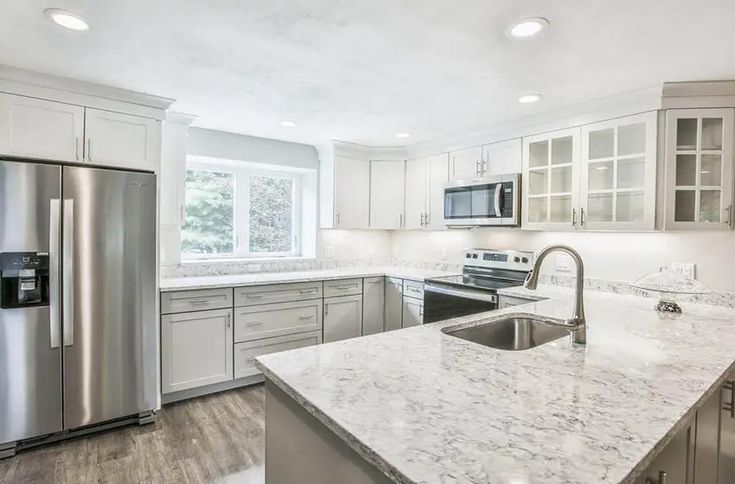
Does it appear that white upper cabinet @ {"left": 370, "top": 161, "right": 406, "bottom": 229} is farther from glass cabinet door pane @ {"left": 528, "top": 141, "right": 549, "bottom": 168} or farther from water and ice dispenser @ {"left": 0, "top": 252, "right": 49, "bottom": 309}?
water and ice dispenser @ {"left": 0, "top": 252, "right": 49, "bottom": 309}

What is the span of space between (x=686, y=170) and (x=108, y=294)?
12.2ft

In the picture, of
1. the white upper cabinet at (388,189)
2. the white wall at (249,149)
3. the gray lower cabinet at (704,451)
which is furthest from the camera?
the white upper cabinet at (388,189)

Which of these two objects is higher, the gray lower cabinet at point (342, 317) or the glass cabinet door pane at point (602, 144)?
the glass cabinet door pane at point (602, 144)

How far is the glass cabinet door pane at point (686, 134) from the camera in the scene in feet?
7.89

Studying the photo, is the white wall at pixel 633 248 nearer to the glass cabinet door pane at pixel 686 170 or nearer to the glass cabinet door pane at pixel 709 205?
the glass cabinet door pane at pixel 709 205

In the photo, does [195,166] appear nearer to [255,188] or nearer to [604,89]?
[255,188]

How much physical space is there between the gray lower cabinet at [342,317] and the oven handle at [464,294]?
76 cm

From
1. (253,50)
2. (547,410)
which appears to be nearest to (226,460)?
(547,410)

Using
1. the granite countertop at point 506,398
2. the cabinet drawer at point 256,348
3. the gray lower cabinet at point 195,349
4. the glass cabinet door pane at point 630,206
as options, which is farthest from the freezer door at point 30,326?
the glass cabinet door pane at point 630,206

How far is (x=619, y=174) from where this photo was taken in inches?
104

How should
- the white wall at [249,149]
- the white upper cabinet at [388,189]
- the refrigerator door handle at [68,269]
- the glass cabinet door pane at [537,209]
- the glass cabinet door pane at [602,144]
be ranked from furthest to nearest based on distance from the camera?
the white upper cabinet at [388,189] < the white wall at [249,149] < the glass cabinet door pane at [537,209] < the glass cabinet door pane at [602,144] < the refrigerator door handle at [68,269]

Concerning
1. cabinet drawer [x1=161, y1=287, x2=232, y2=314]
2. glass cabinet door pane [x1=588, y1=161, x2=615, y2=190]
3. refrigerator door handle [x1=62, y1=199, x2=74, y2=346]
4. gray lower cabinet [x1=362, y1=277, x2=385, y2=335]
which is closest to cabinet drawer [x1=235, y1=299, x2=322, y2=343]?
cabinet drawer [x1=161, y1=287, x2=232, y2=314]

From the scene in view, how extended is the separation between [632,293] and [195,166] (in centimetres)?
379

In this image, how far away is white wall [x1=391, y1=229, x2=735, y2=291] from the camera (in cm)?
249
